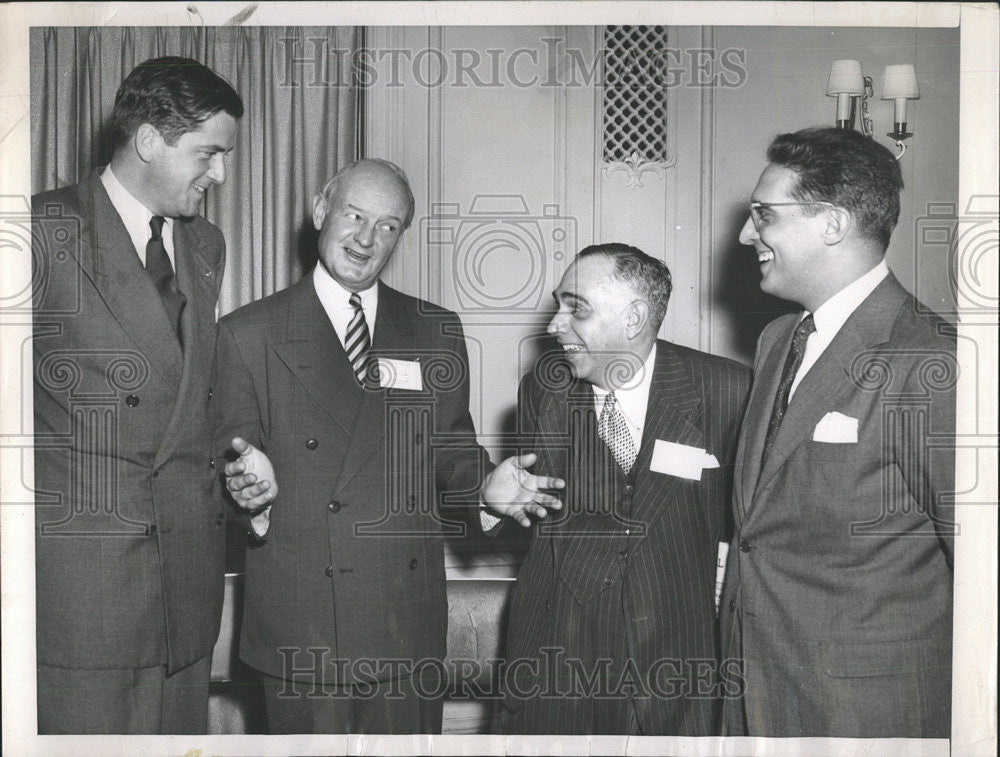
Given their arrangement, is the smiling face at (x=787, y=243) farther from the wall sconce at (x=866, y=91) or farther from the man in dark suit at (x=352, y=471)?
the man in dark suit at (x=352, y=471)

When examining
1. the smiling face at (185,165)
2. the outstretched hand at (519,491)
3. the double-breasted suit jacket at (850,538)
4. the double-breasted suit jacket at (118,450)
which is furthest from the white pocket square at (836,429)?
the smiling face at (185,165)

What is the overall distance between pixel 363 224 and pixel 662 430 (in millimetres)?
914

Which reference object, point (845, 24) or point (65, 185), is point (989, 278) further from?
point (65, 185)

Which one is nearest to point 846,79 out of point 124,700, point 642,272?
point 642,272

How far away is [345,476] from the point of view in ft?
7.58

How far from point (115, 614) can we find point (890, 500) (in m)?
1.92

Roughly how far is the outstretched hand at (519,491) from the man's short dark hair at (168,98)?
1170 millimetres

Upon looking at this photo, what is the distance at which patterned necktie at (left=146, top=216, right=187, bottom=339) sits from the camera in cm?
230

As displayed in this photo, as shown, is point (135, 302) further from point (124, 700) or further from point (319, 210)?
point (124, 700)

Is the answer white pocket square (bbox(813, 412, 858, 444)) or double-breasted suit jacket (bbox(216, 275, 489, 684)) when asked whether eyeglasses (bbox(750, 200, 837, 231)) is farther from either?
double-breasted suit jacket (bbox(216, 275, 489, 684))

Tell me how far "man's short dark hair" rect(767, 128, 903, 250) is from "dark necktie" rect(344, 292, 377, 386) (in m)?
1.11

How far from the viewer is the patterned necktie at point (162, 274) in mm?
Answer: 2301

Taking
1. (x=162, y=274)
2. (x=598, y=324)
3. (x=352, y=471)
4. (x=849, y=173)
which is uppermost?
(x=849, y=173)

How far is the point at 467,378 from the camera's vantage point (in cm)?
237
